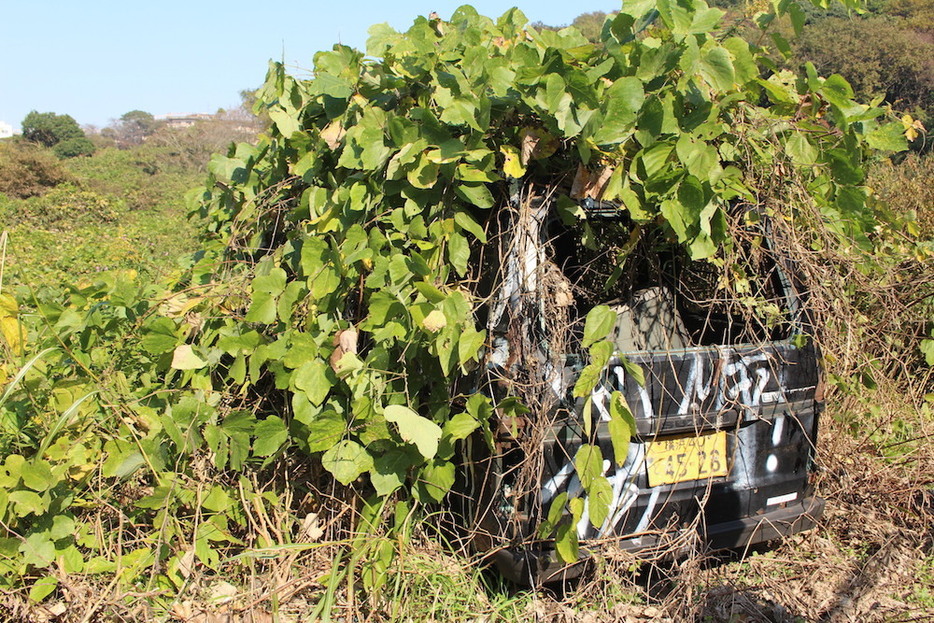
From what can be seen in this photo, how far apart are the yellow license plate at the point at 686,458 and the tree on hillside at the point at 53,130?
180 feet

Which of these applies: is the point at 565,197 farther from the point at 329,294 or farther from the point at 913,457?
the point at 913,457

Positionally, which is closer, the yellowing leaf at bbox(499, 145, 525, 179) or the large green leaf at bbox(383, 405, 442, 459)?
the large green leaf at bbox(383, 405, 442, 459)

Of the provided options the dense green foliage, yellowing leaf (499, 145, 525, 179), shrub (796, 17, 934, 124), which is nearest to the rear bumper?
the dense green foliage

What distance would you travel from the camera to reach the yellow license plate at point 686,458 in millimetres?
2721

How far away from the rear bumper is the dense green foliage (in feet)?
0.63

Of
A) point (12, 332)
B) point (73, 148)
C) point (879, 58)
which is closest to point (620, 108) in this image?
point (12, 332)

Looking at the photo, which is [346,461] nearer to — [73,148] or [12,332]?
[12,332]

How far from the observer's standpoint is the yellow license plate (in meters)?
2.72

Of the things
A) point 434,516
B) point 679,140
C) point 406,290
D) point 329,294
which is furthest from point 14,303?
point 679,140

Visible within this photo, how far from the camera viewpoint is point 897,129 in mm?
3189

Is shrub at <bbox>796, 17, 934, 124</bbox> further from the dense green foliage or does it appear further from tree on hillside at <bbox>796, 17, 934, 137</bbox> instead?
the dense green foliage

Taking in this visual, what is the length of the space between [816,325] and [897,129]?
98 cm

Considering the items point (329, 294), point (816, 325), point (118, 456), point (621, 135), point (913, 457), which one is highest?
point (621, 135)

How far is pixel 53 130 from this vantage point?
2111 inches
